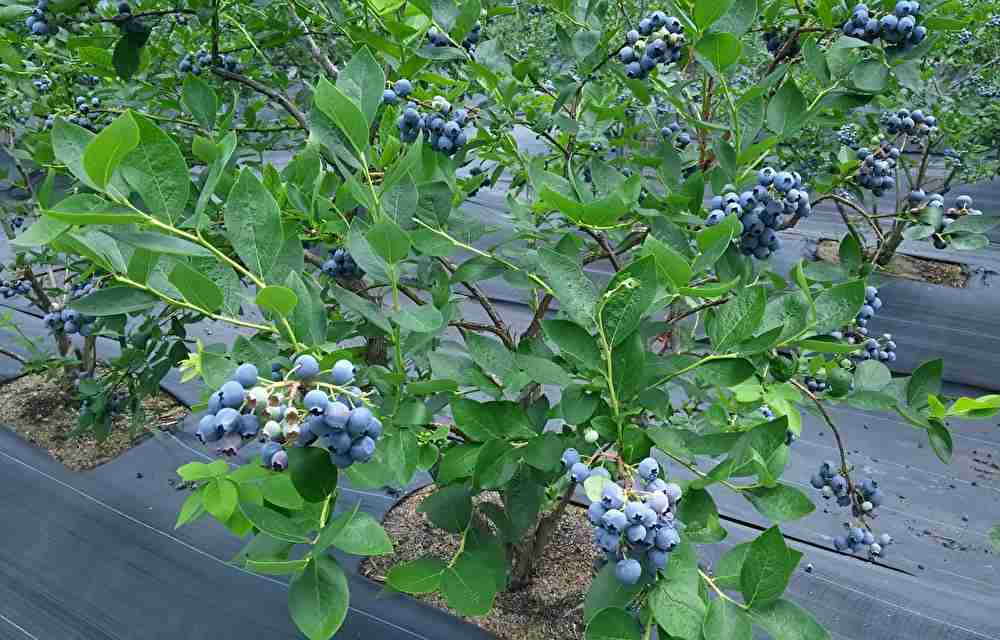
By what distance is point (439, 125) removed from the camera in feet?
3.87

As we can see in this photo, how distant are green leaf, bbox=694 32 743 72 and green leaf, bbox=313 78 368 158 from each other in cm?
51

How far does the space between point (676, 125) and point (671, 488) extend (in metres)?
1.21

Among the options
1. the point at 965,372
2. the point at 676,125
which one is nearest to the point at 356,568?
the point at 676,125

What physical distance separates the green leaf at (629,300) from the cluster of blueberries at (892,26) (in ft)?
1.92

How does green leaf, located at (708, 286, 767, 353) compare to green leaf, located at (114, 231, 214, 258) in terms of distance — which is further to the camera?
green leaf, located at (708, 286, 767, 353)

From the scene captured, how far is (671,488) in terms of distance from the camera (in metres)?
0.77

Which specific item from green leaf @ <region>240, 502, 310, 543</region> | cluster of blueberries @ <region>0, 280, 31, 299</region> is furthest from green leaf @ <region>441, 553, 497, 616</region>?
cluster of blueberries @ <region>0, 280, 31, 299</region>

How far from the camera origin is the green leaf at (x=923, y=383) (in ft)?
3.54

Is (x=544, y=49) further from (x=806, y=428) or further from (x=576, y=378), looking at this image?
(x=576, y=378)

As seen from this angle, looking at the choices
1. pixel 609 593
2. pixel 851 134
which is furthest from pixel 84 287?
pixel 851 134

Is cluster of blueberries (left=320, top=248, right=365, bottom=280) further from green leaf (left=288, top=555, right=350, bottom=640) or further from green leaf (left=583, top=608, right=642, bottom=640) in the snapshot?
green leaf (left=583, top=608, right=642, bottom=640)

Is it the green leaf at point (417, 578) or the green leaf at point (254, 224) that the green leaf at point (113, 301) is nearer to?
the green leaf at point (254, 224)

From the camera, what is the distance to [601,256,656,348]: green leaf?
78 centimetres

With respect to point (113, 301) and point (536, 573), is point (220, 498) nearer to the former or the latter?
point (113, 301)
